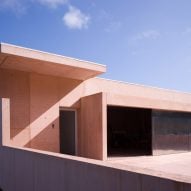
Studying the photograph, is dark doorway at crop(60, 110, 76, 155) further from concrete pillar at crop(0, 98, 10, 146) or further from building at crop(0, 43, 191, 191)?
concrete pillar at crop(0, 98, 10, 146)

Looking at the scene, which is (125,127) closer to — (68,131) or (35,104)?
(68,131)

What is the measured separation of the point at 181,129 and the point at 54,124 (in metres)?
8.71

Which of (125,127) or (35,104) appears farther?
(125,127)

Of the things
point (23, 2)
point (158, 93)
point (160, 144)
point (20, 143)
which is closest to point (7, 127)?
point (20, 143)

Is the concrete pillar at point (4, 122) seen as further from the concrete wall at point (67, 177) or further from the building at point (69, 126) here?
the concrete wall at point (67, 177)

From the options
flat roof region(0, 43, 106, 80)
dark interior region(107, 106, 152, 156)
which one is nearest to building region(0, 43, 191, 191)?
flat roof region(0, 43, 106, 80)

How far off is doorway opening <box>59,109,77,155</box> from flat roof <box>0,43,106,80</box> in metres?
2.32

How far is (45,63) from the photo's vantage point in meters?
11.7

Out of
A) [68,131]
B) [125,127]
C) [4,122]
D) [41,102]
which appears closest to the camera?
[4,122]

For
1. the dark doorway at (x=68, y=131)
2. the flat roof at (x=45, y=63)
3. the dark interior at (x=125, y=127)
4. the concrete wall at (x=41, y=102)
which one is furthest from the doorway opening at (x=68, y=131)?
the dark interior at (x=125, y=127)

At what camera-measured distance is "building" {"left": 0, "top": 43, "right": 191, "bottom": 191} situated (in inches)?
161

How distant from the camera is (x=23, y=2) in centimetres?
1137

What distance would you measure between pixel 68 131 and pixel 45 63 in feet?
17.3

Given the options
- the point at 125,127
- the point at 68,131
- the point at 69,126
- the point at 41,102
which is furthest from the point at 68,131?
the point at 125,127
